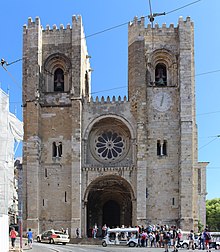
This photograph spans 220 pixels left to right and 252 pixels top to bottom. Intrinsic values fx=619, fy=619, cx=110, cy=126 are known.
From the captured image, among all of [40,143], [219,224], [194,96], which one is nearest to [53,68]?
[40,143]

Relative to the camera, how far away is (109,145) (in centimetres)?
4569

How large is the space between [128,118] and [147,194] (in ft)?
18.6

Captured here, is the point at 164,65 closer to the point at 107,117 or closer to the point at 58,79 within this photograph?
Answer: the point at 107,117

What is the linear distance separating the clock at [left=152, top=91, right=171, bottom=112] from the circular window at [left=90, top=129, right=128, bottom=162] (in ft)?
11.2

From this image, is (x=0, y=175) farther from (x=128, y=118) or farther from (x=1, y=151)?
(x=128, y=118)

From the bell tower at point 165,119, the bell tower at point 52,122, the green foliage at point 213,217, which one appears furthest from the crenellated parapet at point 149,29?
the green foliage at point 213,217

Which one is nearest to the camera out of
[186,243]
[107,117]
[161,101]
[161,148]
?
[186,243]

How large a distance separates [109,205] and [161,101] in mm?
11111

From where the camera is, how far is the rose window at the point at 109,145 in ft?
149

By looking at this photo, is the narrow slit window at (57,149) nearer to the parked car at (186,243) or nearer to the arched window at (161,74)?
the arched window at (161,74)

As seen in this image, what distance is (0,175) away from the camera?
85.7 ft

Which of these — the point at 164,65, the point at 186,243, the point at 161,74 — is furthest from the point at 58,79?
the point at 186,243

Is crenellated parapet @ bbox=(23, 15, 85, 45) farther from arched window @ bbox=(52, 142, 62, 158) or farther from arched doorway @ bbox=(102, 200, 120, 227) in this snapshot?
arched doorway @ bbox=(102, 200, 120, 227)

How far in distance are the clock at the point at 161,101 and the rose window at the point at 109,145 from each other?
12.1 feet
